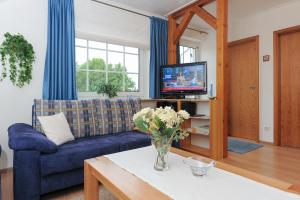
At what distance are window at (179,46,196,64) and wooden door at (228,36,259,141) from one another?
835mm

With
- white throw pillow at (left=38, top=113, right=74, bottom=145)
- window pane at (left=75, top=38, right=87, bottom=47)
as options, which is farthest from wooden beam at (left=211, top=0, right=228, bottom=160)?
window pane at (left=75, top=38, right=87, bottom=47)

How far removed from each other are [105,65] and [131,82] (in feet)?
1.91

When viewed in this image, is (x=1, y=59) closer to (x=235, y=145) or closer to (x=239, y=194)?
(x=239, y=194)

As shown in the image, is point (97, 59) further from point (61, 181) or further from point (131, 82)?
point (61, 181)

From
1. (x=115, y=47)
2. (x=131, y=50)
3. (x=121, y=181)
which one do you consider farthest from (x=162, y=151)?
Answer: (x=131, y=50)

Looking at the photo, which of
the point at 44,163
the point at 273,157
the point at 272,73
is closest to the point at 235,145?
the point at 273,157

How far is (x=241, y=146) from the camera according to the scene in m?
3.62

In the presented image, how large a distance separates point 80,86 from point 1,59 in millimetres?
1034

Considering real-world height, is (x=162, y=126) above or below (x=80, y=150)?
above

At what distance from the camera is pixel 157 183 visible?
115cm

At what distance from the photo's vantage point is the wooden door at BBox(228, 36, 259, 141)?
402 cm

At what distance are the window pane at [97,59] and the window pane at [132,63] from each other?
17.7 inches

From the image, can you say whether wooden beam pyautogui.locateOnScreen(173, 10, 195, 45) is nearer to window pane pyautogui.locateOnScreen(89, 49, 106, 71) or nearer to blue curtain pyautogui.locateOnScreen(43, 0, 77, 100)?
window pane pyautogui.locateOnScreen(89, 49, 106, 71)

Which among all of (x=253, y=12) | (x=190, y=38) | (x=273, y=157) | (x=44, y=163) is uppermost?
(x=253, y=12)
